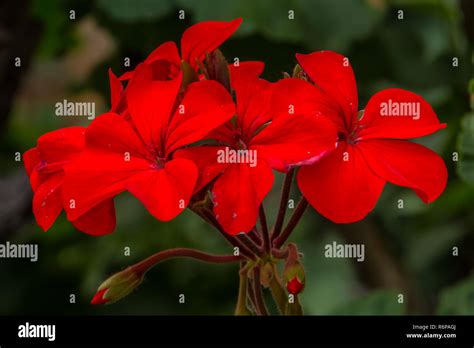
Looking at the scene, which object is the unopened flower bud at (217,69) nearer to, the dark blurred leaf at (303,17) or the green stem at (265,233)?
the green stem at (265,233)

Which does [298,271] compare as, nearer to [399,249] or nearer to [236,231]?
[236,231]

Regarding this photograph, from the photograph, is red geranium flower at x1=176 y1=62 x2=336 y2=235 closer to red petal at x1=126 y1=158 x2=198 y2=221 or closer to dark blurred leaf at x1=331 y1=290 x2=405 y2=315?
red petal at x1=126 y1=158 x2=198 y2=221

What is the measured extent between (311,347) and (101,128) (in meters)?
0.17

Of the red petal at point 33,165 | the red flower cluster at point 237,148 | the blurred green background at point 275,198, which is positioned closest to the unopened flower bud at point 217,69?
the red flower cluster at point 237,148

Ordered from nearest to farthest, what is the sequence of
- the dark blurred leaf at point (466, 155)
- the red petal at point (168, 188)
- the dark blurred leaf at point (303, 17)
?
the red petal at point (168, 188) → the dark blurred leaf at point (466, 155) → the dark blurred leaf at point (303, 17)

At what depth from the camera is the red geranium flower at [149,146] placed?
0.38m

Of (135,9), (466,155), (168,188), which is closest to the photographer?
(168,188)

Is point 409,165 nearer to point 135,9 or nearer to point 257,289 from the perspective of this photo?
point 257,289

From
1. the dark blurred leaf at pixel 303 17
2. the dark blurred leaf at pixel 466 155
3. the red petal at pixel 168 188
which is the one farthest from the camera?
the dark blurred leaf at pixel 303 17

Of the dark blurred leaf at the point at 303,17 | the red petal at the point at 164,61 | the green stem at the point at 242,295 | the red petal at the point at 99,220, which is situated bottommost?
the green stem at the point at 242,295

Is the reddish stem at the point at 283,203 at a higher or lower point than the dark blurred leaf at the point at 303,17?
lower

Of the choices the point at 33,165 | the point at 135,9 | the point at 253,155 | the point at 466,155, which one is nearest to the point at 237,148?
the point at 253,155

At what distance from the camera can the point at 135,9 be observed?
1.01m

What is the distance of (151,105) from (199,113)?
3 cm
